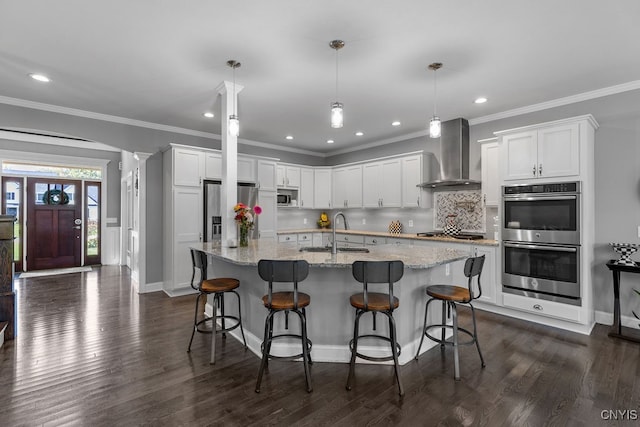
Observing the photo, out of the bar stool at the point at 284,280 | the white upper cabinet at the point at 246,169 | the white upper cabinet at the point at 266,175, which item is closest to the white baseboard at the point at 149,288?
the white upper cabinet at the point at 246,169

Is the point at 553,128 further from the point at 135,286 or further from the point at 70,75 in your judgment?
the point at 135,286

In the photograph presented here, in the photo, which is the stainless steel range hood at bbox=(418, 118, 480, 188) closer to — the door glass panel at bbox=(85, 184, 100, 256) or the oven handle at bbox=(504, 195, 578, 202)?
the oven handle at bbox=(504, 195, 578, 202)

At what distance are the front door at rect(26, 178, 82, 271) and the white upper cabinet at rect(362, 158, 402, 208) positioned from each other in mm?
6544

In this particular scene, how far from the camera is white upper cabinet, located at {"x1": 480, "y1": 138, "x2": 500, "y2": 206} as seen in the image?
175 inches

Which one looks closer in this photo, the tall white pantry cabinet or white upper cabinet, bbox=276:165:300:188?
the tall white pantry cabinet

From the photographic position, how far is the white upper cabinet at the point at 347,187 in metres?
6.49

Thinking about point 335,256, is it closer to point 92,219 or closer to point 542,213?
point 542,213

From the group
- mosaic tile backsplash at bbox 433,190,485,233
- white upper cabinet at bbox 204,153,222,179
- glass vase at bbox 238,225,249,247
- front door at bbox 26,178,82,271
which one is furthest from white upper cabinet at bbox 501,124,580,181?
front door at bbox 26,178,82,271

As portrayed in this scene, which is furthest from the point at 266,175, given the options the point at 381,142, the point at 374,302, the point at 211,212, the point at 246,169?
the point at 374,302

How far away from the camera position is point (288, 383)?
244cm

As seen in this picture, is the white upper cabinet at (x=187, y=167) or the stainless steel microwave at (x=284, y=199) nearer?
the white upper cabinet at (x=187, y=167)

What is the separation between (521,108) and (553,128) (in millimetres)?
887

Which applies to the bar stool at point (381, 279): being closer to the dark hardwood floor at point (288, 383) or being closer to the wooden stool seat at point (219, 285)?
the dark hardwood floor at point (288, 383)

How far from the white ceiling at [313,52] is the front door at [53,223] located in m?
3.71
